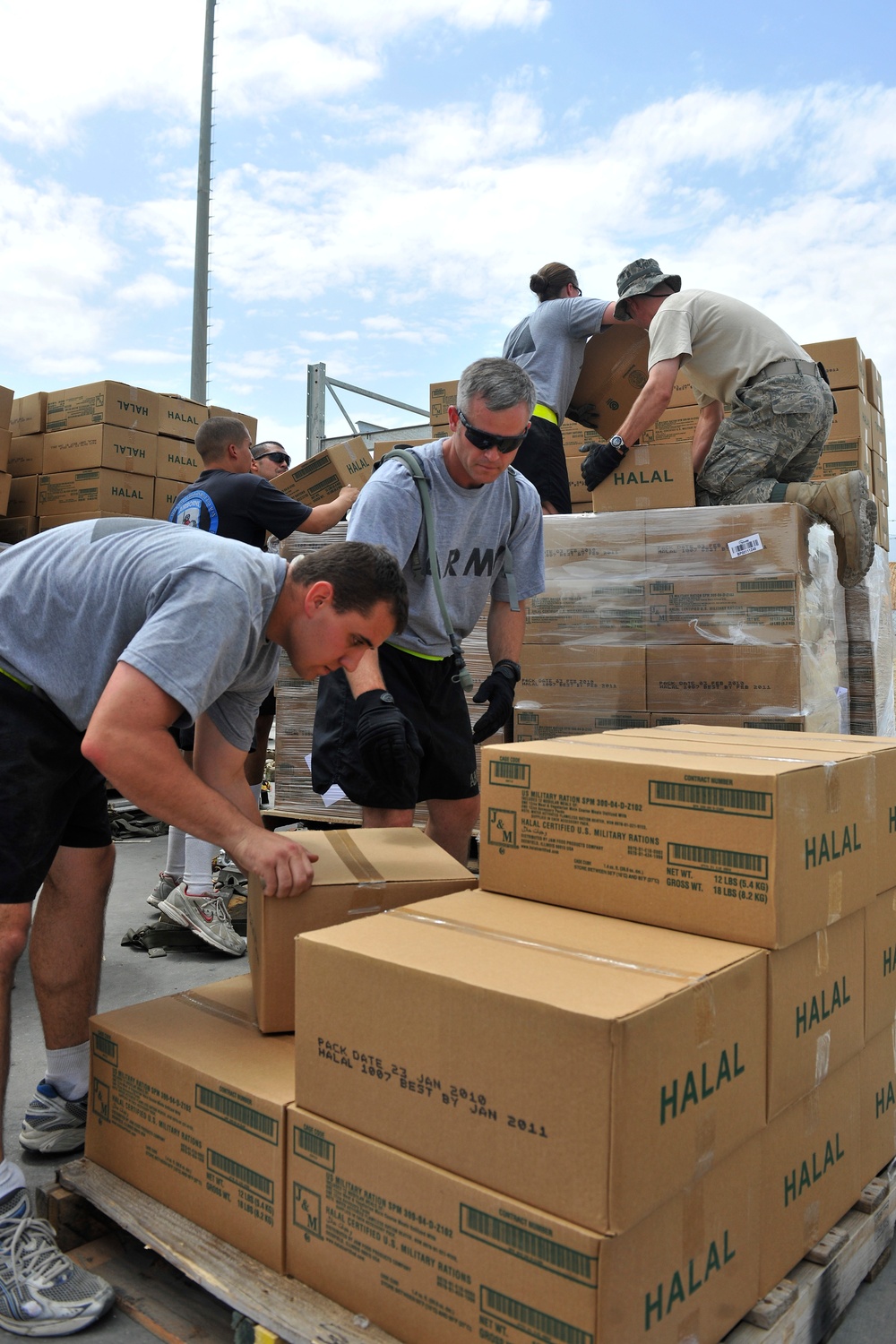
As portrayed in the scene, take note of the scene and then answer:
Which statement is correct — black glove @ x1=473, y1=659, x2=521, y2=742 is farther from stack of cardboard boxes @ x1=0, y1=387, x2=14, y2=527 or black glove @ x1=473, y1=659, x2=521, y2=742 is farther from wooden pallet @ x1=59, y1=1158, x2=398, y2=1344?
stack of cardboard boxes @ x1=0, y1=387, x2=14, y2=527

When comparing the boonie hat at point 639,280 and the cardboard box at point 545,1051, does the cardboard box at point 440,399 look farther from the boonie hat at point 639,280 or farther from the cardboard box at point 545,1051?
the cardboard box at point 545,1051

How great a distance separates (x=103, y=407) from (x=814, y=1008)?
20.3 ft

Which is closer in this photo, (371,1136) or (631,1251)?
(631,1251)

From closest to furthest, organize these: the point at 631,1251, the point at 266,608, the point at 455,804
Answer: the point at 631,1251 < the point at 266,608 < the point at 455,804

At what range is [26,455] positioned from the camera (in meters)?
6.92

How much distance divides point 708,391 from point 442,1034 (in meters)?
3.02

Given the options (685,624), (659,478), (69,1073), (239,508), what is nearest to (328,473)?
(239,508)

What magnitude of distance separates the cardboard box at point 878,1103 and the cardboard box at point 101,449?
6001 mm

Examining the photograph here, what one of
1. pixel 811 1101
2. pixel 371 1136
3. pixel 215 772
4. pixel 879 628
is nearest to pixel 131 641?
pixel 215 772

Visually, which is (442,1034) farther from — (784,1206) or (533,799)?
(784,1206)

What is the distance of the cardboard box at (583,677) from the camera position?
3246 mm

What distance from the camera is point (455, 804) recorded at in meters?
2.62

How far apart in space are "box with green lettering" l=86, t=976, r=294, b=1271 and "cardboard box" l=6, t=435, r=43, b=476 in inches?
231

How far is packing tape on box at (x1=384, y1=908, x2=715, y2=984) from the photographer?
122 cm
